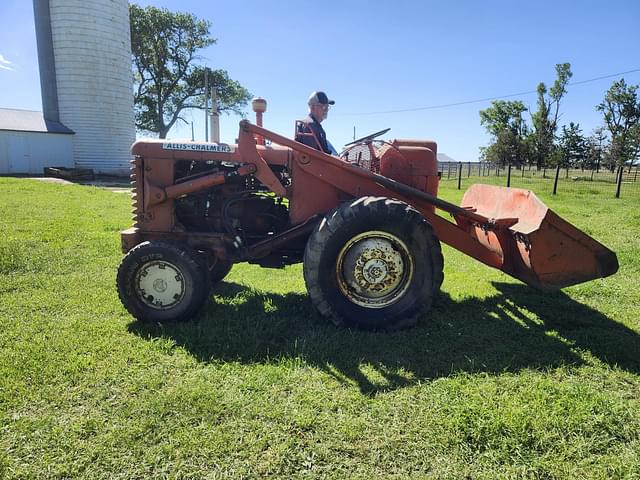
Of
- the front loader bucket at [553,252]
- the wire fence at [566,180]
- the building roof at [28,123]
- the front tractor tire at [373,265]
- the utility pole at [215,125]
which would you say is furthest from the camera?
the building roof at [28,123]

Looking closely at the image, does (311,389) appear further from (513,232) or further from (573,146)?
(573,146)

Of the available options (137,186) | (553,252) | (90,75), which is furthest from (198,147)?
(90,75)

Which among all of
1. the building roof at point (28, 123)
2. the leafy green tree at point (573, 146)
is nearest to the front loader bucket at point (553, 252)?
the building roof at point (28, 123)

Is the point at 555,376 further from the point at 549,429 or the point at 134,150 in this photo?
the point at 134,150

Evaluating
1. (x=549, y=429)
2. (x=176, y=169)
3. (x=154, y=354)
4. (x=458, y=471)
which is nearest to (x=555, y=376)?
(x=549, y=429)

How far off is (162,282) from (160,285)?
32 millimetres

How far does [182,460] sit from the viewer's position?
2178 millimetres

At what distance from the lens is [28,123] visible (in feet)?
83.6

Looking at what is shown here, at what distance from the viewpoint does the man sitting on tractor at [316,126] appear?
449cm

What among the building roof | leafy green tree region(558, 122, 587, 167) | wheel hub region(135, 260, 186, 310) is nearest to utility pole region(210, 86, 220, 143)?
wheel hub region(135, 260, 186, 310)

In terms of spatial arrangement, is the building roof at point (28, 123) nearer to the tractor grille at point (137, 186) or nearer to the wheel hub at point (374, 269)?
the tractor grille at point (137, 186)

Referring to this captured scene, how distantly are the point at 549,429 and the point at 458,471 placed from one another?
704 mm

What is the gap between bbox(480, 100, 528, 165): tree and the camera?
156ft

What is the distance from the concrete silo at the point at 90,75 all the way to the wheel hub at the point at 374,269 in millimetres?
25195
